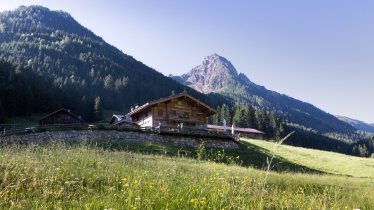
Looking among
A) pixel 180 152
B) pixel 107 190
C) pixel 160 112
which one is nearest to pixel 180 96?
pixel 160 112

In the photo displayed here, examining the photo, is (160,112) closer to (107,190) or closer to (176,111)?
(176,111)

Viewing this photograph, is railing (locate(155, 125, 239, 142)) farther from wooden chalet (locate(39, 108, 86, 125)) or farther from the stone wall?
wooden chalet (locate(39, 108, 86, 125))

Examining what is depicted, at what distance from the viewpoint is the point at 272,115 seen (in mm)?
138750

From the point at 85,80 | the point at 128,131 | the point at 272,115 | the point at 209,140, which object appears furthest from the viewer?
the point at 85,80

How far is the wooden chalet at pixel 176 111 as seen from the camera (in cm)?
5047

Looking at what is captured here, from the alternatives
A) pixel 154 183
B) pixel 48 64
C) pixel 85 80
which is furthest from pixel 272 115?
pixel 154 183

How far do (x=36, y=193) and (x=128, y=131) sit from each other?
34.1 meters

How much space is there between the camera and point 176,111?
51.9 meters

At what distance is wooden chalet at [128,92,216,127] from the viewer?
50.5 meters

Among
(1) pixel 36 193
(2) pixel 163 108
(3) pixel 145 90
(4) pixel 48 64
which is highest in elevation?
(4) pixel 48 64

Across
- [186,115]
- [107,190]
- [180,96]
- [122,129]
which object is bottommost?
[107,190]

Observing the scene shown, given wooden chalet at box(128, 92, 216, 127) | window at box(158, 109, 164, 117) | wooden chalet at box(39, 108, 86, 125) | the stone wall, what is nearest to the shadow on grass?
the stone wall

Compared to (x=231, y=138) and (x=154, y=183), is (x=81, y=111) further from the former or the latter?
(x=154, y=183)

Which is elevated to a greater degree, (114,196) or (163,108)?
(163,108)
